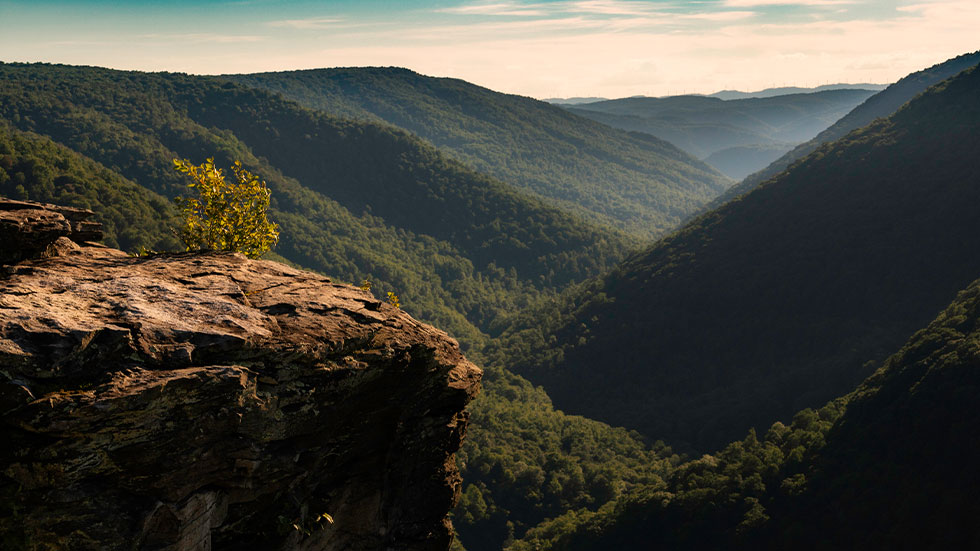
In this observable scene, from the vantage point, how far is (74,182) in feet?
484

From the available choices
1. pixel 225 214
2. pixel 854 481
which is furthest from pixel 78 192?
pixel 854 481

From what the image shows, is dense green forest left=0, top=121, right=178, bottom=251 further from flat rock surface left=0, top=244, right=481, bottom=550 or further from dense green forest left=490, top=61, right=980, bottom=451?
flat rock surface left=0, top=244, right=481, bottom=550

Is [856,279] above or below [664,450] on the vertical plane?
above

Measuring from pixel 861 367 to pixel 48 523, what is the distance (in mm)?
170892

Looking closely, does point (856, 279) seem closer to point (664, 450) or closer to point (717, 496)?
point (664, 450)

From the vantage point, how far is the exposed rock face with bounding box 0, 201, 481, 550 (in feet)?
45.5

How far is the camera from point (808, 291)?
563ft

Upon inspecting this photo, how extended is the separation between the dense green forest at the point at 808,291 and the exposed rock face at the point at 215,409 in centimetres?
14976

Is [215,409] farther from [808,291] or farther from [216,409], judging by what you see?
[808,291]

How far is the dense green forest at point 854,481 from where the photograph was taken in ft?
266

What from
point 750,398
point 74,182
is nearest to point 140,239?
point 74,182

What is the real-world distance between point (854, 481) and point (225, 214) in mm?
99395

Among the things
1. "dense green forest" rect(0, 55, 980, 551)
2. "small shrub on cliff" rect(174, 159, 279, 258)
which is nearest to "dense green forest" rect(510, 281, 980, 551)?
"dense green forest" rect(0, 55, 980, 551)

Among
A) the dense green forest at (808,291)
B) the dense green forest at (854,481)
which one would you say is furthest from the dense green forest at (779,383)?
the dense green forest at (808,291)
